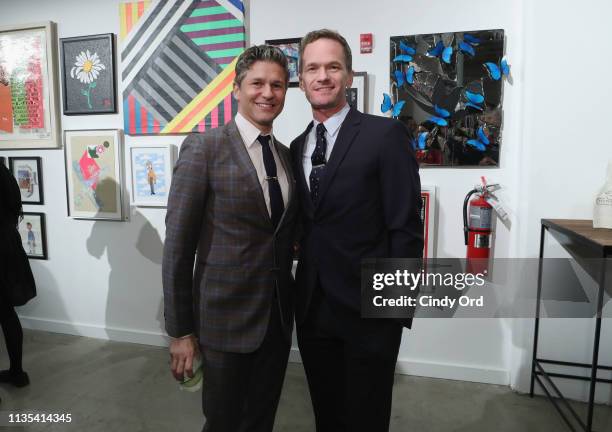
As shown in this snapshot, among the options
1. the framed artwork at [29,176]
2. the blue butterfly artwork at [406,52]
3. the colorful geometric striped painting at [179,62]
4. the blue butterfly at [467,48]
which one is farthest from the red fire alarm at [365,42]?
the framed artwork at [29,176]

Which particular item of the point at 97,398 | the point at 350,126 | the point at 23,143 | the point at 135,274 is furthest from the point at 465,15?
the point at 23,143

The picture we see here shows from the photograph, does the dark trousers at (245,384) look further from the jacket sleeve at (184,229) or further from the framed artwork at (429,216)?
the framed artwork at (429,216)

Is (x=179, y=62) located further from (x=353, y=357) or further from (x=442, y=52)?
(x=353, y=357)

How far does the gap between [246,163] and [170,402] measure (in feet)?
5.60

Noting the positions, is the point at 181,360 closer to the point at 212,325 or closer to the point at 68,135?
the point at 212,325

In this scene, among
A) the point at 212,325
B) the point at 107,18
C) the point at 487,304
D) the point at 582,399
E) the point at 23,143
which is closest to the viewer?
the point at 212,325

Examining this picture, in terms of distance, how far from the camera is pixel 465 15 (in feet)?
7.73

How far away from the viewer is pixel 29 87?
123 inches

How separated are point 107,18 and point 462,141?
2527 mm

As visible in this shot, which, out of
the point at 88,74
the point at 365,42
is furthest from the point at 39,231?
the point at 365,42

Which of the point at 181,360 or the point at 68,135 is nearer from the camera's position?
the point at 181,360

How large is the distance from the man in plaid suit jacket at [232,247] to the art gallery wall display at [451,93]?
4.34ft

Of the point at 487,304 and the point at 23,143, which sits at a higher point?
the point at 23,143

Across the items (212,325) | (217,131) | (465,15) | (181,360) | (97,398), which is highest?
(465,15)
